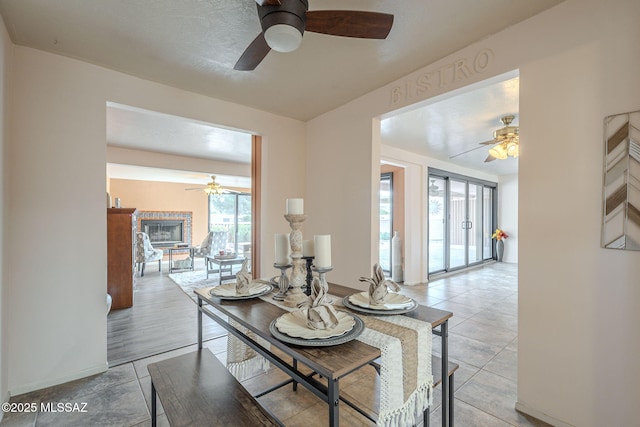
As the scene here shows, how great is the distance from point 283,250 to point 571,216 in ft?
5.23

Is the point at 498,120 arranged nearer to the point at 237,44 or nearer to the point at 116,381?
the point at 237,44

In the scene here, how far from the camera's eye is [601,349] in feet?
4.84

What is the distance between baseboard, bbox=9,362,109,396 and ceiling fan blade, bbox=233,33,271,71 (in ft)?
8.26

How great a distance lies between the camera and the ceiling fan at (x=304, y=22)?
4.49ft

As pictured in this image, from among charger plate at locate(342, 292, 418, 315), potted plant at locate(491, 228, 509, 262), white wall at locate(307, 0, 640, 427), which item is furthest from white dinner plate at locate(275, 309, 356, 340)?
potted plant at locate(491, 228, 509, 262)

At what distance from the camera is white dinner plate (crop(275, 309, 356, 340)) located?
1039 mm

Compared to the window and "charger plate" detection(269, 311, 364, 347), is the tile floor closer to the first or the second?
"charger plate" detection(269, 311, 364, 347)

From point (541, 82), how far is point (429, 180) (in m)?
4.12

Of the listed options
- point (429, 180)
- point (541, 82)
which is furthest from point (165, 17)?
point (429, 180)

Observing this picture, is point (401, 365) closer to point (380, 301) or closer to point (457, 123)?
point (380, 301)

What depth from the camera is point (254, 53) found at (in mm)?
1704

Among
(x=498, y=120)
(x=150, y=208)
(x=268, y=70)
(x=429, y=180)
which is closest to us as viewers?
(x=268, y=70)

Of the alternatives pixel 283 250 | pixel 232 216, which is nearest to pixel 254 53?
pixel 283 250

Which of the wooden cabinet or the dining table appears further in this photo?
the wooden cabinet
